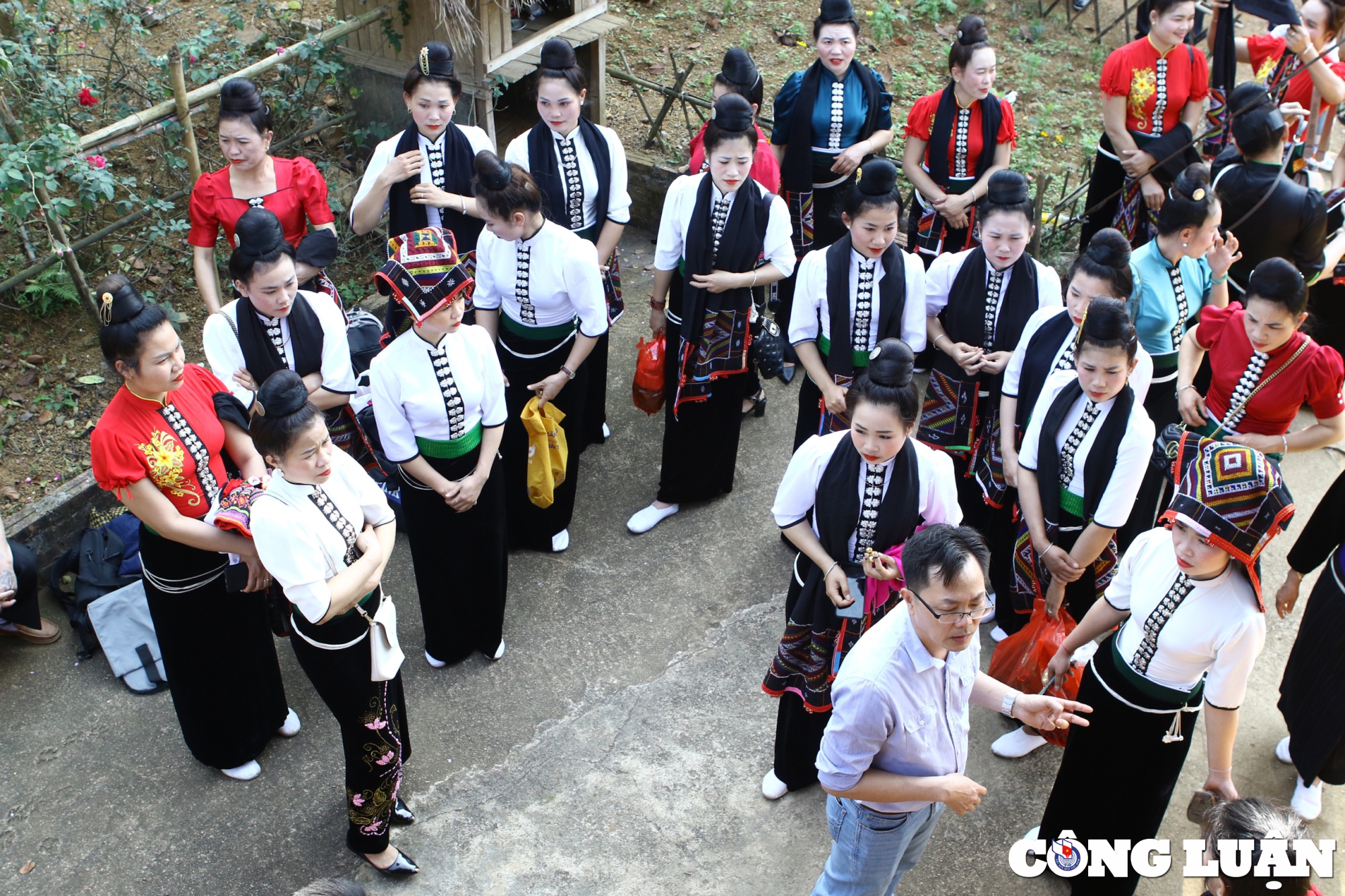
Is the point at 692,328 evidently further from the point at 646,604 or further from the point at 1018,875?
the point at 1018,875

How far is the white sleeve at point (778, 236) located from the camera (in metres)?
4.68

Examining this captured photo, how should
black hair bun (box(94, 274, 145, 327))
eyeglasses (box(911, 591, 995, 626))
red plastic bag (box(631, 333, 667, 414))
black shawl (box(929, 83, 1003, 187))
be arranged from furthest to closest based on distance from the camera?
black shawl (box(929, 83, 1003, 187)) → red plastic bag (box(631, 333, 667, 414)) → black hair bun (box(94, 274, 145, 327)) → eyeglasses (box(911, 591, 995, 626))

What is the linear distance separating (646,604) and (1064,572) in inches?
70.2

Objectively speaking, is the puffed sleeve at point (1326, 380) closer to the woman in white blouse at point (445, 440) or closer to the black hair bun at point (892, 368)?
the black hair bun at point (892, 368)

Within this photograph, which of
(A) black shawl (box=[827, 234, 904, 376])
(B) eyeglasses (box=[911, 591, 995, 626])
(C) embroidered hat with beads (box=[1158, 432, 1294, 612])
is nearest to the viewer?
(B) eyeglasses (box=[911, 591, 995, 626])

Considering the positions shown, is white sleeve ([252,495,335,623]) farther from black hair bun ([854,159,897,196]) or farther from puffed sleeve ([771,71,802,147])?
puffed sleeve ([771,71,802,147])

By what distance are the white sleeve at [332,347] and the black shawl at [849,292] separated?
1.91 m

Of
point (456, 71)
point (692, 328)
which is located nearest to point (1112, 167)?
point (692, 328)

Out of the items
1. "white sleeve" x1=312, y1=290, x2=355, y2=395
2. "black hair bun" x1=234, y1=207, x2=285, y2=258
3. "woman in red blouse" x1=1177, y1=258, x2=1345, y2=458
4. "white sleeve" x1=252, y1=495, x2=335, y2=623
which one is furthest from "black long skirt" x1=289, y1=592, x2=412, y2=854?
"woman in red blouse" x1=1177, y1=258, x2=1345, y2=458

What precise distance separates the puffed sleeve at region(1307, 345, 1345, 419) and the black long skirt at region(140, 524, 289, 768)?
3.87 metres

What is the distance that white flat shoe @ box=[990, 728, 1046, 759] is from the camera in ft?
13.1

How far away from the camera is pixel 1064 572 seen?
147 inches

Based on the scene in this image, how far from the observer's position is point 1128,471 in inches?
140

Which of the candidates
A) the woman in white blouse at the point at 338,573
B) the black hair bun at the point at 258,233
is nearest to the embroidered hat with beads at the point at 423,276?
the black hair bun at the point at 258,233
